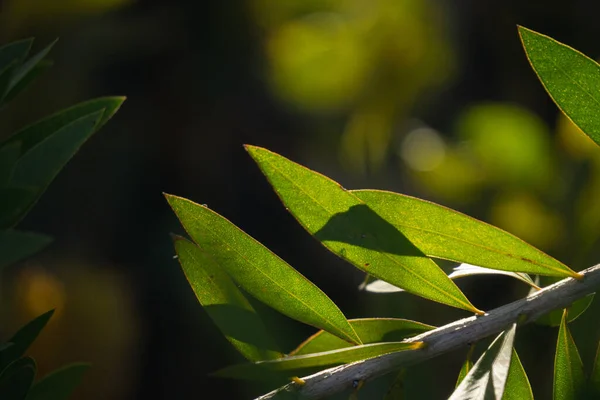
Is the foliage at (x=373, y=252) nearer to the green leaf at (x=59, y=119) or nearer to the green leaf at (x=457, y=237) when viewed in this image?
the green leaf at (x=457, y=237)

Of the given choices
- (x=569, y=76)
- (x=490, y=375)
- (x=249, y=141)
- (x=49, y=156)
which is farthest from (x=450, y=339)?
(x=249, y=141)

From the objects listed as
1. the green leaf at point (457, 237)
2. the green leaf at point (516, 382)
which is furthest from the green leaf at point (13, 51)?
the green leaf at point (516, 382)

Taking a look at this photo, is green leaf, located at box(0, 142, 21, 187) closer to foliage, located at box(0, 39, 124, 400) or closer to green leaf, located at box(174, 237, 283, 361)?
foliage, located at box(0, 39, 124, 400)

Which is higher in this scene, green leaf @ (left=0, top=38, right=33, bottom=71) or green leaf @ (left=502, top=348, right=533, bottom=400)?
green leaf @ (left=0, top=38, right=33, bottom=71)

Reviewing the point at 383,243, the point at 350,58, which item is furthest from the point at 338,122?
the point at 383,243

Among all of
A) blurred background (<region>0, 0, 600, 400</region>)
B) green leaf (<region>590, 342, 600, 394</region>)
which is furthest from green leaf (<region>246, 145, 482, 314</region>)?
blurred background (<region>0, 0, 600, 400</region>)

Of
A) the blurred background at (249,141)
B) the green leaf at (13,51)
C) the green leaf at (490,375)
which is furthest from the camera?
the blurred background at (249,141)

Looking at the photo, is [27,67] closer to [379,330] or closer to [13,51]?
[13,51]
